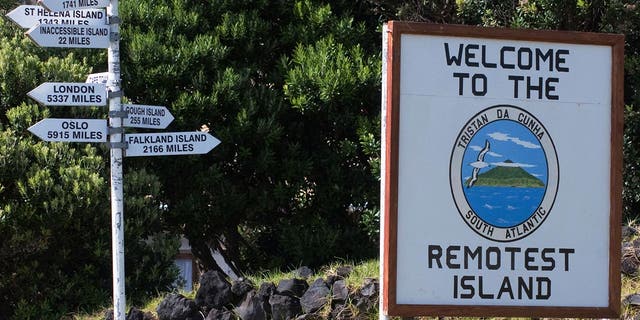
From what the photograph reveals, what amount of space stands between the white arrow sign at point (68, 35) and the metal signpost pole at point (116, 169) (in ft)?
0.28

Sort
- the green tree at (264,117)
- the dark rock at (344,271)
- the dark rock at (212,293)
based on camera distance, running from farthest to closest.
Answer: the green tree at (264,117) → the dark rock at (344,271) → the dark rock at (212,293)

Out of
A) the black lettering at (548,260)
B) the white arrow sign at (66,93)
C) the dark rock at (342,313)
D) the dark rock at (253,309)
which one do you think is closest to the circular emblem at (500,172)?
the black lettering at (548,260)

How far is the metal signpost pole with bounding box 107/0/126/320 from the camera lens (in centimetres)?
697

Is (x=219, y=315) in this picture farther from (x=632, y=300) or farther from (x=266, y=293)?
(x=632, y=300)

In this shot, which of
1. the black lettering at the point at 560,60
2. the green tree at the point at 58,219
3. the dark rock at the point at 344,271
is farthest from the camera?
the green tree at the point at 58,219

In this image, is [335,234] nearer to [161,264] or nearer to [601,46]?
[161,264]

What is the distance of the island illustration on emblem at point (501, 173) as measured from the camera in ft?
16.4

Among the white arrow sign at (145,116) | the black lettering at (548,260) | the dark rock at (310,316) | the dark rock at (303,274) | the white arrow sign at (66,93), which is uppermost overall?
the white arrow sign at (66,93)

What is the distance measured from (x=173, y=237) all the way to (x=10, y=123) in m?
1.81

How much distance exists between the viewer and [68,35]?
23.3 ft

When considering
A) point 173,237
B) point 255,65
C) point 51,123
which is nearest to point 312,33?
point 255,65

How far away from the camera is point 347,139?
32.3 feet

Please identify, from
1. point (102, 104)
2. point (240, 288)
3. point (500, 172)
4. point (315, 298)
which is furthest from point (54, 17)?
point (500, 172)

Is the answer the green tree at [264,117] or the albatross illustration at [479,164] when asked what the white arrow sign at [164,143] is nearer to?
the green tree at [264,117]
